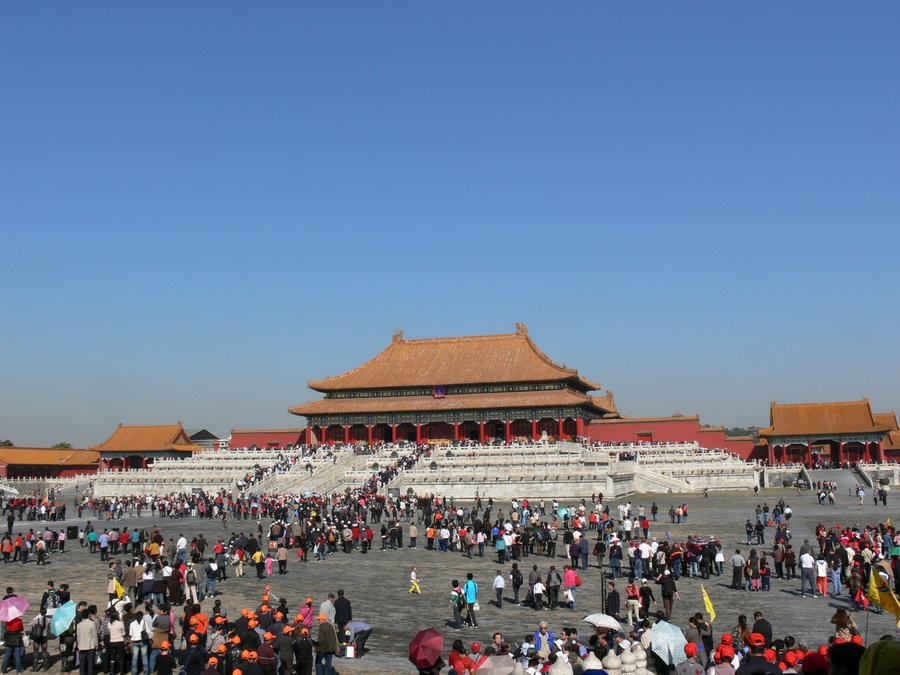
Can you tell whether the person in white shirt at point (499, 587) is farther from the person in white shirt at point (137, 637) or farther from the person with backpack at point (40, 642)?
the person with backpack at point (40, 642)

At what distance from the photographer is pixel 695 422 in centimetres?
6969

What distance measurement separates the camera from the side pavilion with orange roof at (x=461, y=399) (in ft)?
236

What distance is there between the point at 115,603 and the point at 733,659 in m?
11.8

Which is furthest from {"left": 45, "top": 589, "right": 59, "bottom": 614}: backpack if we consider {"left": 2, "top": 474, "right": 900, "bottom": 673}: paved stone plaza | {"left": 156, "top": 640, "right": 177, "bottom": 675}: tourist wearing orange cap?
{"left": 156, "top": 640, "right": 177, "bottom": 675}: tourist wearing orange cap

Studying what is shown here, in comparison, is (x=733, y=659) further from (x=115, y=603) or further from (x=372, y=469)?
(x=372, y=469)

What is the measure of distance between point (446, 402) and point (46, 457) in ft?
134

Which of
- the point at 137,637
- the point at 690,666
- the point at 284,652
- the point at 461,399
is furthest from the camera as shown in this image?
the point at 461,399

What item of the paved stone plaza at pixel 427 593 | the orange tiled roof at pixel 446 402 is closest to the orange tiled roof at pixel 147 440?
the orange tiled roof at pixel 446 402

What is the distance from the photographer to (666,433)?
6975cm

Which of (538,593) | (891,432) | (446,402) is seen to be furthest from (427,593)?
(891,432)

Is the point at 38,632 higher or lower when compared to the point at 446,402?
lower

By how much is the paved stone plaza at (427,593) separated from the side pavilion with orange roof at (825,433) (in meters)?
34.8

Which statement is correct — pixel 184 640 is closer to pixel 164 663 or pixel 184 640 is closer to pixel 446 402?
pixel 164 663

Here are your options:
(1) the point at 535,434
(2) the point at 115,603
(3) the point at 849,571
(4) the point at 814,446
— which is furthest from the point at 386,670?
(4) the point at 814,446
